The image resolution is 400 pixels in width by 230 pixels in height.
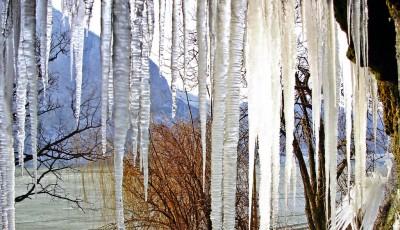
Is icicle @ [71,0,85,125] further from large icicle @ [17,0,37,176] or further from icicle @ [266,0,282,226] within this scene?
icicle @ [266,0,282,226]

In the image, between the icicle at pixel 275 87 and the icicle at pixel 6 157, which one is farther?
the icicle at pixel 275 87

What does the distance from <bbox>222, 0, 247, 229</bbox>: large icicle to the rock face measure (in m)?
0.73

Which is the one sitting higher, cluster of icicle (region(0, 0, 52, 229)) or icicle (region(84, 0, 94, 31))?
icicle (region(84, 0, 94, 31))

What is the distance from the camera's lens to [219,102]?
3.44 feet

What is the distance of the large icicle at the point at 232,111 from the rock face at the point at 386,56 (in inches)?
28.7

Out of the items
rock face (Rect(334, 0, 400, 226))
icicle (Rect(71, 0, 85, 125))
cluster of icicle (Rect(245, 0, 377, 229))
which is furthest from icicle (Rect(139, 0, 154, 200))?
rock face (Rect(334, 0, 400, 226))

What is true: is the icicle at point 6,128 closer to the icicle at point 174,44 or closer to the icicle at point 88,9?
the icicle at point 88,9

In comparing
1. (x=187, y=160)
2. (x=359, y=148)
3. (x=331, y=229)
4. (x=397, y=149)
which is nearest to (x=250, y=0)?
(x=359, y=148)

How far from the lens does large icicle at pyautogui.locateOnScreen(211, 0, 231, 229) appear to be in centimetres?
101

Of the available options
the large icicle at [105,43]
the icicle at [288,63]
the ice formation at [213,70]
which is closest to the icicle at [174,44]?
the ice formation at [213,70]

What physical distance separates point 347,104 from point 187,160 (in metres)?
5.60

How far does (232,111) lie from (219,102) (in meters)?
0.05

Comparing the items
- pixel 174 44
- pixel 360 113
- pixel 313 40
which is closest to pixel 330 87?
pixel 313 40

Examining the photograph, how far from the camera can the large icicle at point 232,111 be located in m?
1.04
